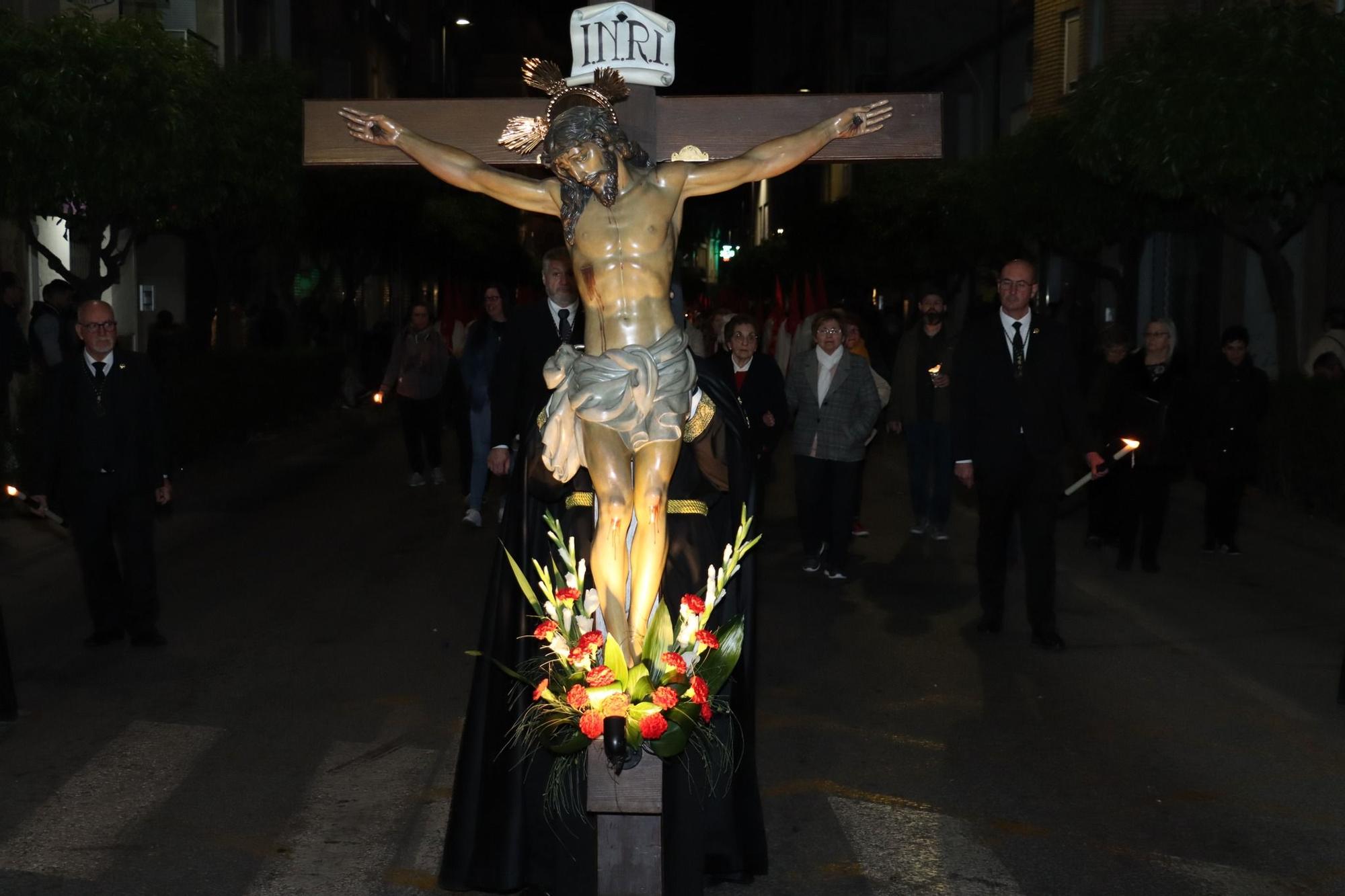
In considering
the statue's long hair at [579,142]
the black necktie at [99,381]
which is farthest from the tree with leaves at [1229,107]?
the statue's long hair at [579,142]

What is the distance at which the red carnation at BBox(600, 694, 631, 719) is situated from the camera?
14.5 ft

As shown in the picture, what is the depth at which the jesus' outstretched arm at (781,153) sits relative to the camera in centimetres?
500

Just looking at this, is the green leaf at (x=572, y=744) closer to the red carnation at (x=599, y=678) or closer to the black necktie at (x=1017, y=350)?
the red carnation at (x=599, y=678)

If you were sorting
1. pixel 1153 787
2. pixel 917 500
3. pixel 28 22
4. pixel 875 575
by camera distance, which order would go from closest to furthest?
pixel 1153 787, pixel 875 575, pixel 917 500, pixel 28 22

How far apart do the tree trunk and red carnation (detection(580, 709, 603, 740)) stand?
13937 mm

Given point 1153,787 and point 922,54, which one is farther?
point 922,54

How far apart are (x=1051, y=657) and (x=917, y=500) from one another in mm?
4804

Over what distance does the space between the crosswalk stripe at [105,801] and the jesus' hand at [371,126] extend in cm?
246

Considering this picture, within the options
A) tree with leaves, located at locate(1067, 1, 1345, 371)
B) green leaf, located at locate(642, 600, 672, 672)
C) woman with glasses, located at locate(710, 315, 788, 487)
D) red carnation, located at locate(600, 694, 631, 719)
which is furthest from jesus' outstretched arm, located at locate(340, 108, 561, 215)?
tree with leaves, located at locate(1067, 1, 1345, 371)

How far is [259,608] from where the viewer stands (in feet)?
33.8

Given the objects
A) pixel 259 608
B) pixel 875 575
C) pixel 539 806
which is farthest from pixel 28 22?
pixel 539 806

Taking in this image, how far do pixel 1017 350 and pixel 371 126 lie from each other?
186 inches

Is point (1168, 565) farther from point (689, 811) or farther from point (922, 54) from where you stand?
point (922, 54)

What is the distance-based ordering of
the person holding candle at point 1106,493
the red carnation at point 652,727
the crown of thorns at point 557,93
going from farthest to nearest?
the person holding candle at point 1106,493 < the crown of thorns at point 557,93 < the red carnation at point 652,727
